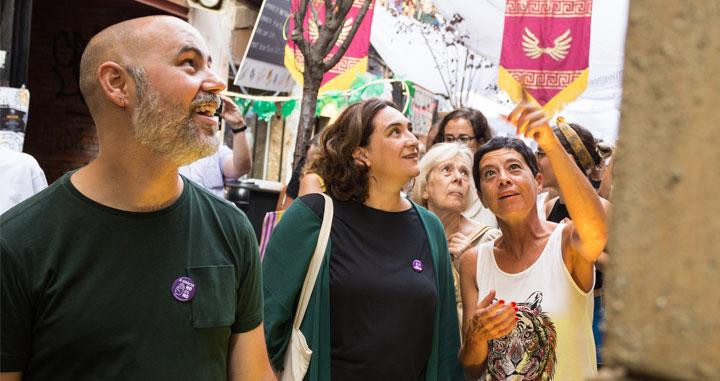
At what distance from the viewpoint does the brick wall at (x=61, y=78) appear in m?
13.3

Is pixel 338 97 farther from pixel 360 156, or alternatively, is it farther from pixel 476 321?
pixel 476 321

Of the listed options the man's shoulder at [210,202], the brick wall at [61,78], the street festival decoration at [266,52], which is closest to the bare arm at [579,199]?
the man's shoulder at [210,202]

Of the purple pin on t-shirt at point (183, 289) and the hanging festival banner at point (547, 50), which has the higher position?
the hanging festival banner at point (547, 50)

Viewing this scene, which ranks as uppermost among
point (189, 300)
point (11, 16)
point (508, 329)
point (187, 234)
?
point (11, 16)

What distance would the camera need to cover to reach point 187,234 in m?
2.25

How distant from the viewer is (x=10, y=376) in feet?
6.35

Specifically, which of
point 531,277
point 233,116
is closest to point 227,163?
point 233,116

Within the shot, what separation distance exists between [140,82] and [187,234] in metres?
0.44

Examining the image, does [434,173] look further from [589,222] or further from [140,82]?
[140,82]

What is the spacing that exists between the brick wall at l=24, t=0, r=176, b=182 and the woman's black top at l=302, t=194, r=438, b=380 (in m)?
10.5

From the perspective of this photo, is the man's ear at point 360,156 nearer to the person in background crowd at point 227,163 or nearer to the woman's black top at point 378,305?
the woman's black top at point 378,305

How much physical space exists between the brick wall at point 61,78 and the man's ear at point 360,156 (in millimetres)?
10010

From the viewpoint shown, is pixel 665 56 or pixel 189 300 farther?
pixel 189 300

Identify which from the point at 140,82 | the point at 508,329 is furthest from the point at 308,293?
the point at 140,82
